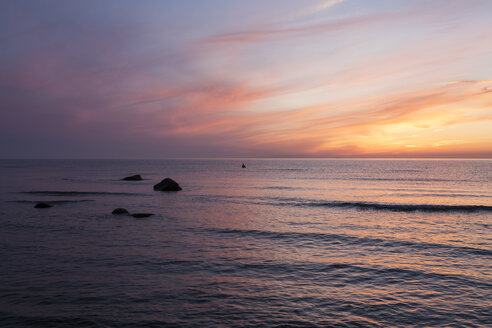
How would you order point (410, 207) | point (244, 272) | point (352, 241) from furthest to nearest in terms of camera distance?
Answer: point (410, 207), point (352, 241), point (244, 272)

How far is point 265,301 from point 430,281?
7.71 metres

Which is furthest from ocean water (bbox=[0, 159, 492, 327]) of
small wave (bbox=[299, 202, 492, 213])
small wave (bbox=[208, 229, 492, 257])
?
small wave (bbox=[299, 202, 492, 213])

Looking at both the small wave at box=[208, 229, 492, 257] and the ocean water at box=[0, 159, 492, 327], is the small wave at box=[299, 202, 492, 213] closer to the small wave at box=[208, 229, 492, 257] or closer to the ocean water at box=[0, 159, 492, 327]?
the ocean water at box=[0, 159, 492, 327]

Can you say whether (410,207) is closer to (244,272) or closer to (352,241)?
(352,241)

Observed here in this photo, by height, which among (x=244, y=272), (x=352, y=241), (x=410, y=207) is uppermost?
(x=244, y=272)

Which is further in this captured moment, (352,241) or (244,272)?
(352,241)

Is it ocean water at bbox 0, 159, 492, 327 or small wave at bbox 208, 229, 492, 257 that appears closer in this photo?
ocean water at bbox 0, 159, 492, 327

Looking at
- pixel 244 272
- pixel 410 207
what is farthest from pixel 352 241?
pixel 410 207

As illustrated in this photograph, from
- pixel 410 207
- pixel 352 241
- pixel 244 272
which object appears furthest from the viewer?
pixel 410 207

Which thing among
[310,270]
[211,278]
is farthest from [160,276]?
[310,270]

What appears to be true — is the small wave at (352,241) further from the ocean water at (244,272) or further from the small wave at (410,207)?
the small wave at (410,207)

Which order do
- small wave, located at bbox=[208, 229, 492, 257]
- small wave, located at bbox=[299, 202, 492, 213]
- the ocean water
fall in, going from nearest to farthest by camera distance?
1. the ocean water
2. small wave, located at bbox=[208, 229, 492, 257]
3. small wave, located at bbox=[299, 202, 492, 213]

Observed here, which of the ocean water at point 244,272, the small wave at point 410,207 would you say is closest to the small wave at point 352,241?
the ocean water at point 244,272

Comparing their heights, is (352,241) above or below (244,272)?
below
